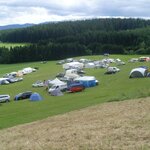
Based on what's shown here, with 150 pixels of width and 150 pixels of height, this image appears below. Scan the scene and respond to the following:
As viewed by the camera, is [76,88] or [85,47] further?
[85,47]

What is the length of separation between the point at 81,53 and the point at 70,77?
63563 millimetres

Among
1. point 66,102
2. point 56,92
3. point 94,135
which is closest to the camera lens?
point 94,135

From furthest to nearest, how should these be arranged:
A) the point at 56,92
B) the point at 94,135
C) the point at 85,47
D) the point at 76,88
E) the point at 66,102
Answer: the point at 85,47 → the point at 76,88 → the point at 56,92 → the point at 66,102 → the point at 94,135

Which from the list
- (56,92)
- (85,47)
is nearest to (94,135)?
(56,92)

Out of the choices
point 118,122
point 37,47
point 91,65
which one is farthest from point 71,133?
point 37,47

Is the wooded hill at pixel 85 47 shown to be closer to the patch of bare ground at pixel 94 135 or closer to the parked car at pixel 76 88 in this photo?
the parked car at pixel 76 88

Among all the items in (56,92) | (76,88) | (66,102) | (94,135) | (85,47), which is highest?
(94,135)

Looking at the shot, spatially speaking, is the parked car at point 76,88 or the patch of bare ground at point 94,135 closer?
the patch of bare ground at point 94,135

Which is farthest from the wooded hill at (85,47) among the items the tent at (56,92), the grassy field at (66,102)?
the tent at (56,92)

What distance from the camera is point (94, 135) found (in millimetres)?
10891

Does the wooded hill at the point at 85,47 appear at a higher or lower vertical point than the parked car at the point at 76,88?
lower

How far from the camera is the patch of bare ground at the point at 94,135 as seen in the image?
31.8 ft

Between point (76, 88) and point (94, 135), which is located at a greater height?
point (94, 135)

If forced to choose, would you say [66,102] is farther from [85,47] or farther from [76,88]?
[85,47]
